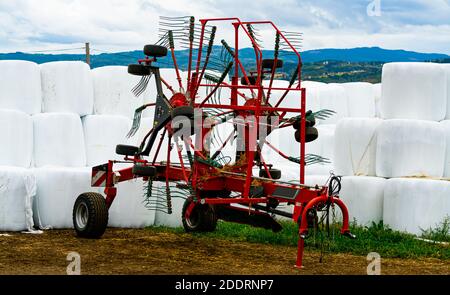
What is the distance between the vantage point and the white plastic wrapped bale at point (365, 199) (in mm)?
13000

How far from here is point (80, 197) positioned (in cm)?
1180

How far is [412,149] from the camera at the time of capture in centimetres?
1284

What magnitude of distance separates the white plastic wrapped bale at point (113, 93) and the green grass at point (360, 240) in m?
2.27

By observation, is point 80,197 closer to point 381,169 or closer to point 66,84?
point 66,84

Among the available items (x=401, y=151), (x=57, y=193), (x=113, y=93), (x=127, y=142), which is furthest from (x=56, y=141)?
(x=401, y=151)

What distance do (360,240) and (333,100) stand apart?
5.06 m

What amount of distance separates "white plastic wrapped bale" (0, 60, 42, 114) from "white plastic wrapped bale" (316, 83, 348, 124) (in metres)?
5.23

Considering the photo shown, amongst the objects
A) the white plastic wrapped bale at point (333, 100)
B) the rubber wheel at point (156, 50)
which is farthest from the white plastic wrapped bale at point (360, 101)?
the rubber wheel at point (156, 50)

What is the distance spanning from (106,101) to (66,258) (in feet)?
15.7

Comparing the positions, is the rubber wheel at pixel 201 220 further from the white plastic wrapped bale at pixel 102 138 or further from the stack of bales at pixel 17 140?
the stack of bales at pixel 17 140

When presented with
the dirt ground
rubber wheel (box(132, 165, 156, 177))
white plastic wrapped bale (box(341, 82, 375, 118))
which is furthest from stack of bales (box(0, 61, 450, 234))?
white plastic wrapped bale (box(341, 82, 375, 118))

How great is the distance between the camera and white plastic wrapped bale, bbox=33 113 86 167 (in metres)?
13.1

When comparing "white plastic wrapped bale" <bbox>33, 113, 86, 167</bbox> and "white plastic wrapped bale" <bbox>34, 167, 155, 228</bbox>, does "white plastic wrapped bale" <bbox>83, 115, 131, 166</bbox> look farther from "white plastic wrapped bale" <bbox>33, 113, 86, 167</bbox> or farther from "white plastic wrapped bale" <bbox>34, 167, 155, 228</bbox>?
"white plastic wrapped bale" <bbox>34, 167, 155, 228</bbox>
